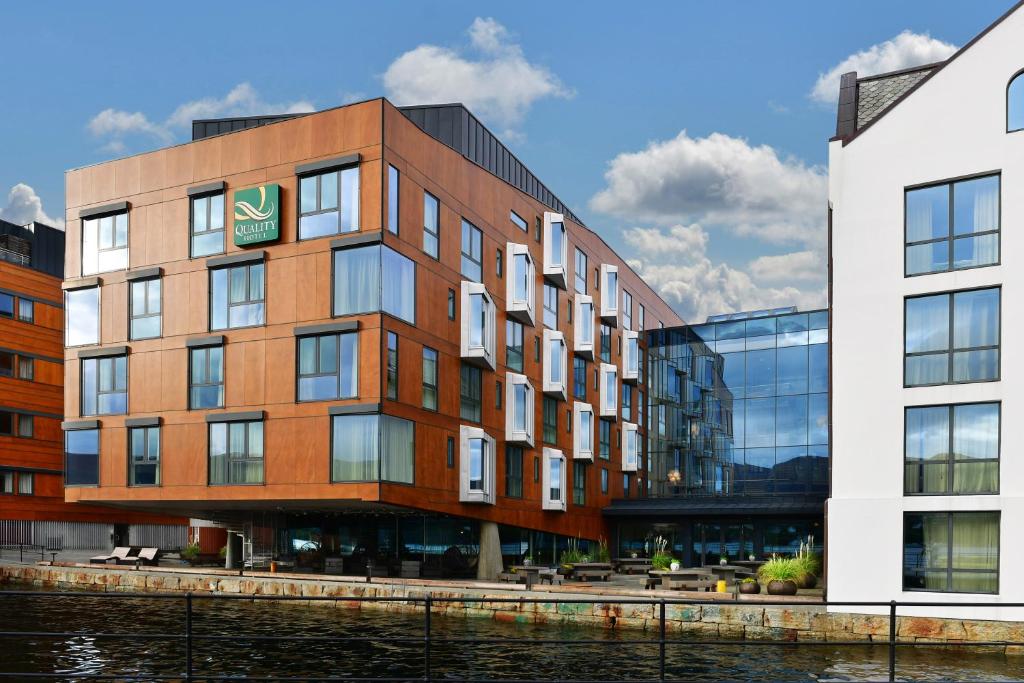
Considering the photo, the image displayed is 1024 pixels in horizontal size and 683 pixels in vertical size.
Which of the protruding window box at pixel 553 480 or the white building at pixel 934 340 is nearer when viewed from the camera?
the white building at pixel 934 340

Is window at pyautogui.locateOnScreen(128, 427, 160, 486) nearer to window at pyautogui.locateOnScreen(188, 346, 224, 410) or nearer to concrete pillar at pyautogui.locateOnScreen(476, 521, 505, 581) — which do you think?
window at pyautogui.locateOnScreen(188, 346, 224, 410)

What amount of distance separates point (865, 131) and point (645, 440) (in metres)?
36.3

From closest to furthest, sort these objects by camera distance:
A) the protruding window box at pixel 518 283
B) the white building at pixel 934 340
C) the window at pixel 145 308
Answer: the white building at pixel 934 340
the window at pixel 145 308
the protruding window box at pixel 518 283

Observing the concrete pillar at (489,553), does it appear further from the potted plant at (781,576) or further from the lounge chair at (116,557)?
the lounge chair at (116,557)

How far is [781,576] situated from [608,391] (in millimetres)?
24895

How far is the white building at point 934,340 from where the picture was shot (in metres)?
23.0

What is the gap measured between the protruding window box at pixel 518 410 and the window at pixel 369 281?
899 cm

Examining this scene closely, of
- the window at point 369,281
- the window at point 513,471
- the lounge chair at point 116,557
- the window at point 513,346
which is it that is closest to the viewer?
the window at point 369,281

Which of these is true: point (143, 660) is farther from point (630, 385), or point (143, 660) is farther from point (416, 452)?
point (630, 385)

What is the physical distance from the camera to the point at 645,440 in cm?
5984

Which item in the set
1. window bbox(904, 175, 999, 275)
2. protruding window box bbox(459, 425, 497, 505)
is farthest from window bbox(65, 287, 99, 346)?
window bbox(904, 175, 999, 275)

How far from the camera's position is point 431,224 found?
36.5 metres

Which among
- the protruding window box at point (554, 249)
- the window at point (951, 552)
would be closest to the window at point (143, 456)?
the protruding window box at point (554, 249)

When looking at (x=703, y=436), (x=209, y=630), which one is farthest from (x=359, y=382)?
(x=703, y=436)
